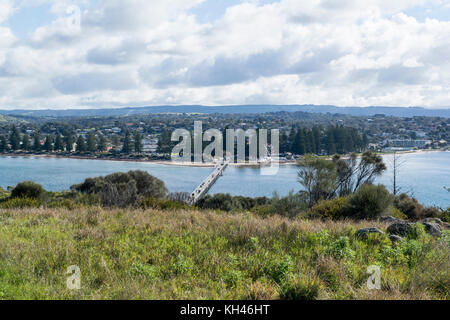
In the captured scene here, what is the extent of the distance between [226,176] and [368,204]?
163 feet

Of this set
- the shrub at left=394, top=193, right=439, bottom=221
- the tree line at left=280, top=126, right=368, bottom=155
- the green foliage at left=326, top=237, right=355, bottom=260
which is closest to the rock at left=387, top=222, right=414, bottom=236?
the green foliage at left=326, top=237, right=355, bottom=260

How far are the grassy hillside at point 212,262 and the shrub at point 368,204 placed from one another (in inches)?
189

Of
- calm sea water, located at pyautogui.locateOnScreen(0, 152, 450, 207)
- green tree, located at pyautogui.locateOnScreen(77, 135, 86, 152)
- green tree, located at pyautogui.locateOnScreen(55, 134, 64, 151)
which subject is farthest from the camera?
green tree, located at pyautogui.locateOnScreen(55, 134, 64, 151)

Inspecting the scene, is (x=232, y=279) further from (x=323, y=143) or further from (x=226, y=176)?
(x=323, y=143)

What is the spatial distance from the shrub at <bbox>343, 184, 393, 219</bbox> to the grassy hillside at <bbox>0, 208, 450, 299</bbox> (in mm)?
4789

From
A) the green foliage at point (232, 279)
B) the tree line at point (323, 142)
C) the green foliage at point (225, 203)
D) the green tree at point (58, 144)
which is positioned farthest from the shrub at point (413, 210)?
the green tree at point (58, 144)

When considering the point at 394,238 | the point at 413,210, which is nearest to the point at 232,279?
the point at 394,238

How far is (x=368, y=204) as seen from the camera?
994cm

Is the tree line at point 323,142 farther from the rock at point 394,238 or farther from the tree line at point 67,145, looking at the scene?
the rock at point 394,238

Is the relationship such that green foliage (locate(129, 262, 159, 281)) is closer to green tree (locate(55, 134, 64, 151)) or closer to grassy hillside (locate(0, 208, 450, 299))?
grassy hillside (locate(0, 208, 450, 299))

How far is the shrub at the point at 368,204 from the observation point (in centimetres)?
986

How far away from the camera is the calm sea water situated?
153 ft

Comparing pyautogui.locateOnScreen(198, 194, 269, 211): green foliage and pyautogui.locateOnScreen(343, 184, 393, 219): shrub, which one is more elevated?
pyautogui.locateOnScreen(343, 184, 393, 219): shrub
